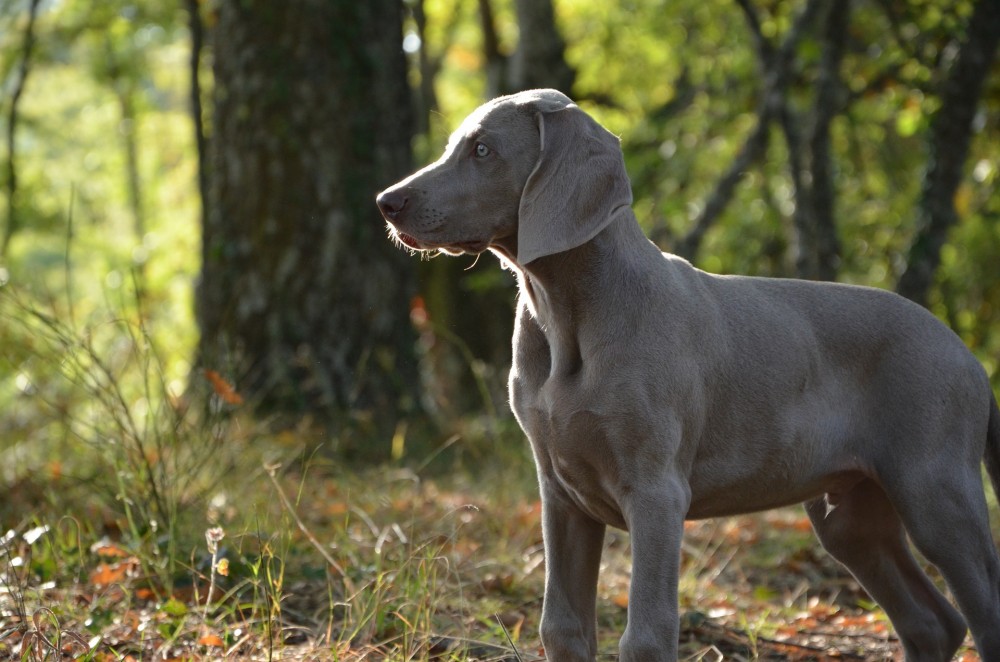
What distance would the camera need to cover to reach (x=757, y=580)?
561cm

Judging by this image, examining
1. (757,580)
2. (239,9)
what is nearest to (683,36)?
(239,9)

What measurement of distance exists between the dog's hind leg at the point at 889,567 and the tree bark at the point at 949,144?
3.07 m

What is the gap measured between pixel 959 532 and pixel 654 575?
1117mm

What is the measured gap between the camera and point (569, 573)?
3.45 metres

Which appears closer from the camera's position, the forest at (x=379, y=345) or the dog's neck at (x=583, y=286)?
the dog's neck at (x=583, y=286)

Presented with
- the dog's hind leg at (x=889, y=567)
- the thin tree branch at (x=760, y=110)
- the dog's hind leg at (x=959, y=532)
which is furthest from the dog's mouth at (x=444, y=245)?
the thin tree branch at (x=760, y=110)

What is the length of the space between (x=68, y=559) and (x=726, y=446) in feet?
8.66

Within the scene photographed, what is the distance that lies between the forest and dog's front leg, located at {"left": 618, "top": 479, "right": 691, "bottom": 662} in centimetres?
46

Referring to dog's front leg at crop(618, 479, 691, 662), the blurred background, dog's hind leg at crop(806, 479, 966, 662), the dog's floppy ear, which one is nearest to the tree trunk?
the blurred background

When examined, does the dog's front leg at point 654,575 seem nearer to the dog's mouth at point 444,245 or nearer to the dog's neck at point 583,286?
the dog's neck at point 583,286

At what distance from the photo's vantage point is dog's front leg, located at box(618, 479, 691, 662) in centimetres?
305

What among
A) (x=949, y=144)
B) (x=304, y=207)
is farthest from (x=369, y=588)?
(x=949, y=144)

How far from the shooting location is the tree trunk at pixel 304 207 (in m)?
7.54

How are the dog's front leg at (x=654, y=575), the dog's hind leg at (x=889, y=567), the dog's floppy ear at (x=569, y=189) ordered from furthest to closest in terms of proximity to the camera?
the dog's hind leg at (x=889, y=567)
the dog's floppy ear at (x=569, y=189)
the dog's front leg at (x=654, y=575)
